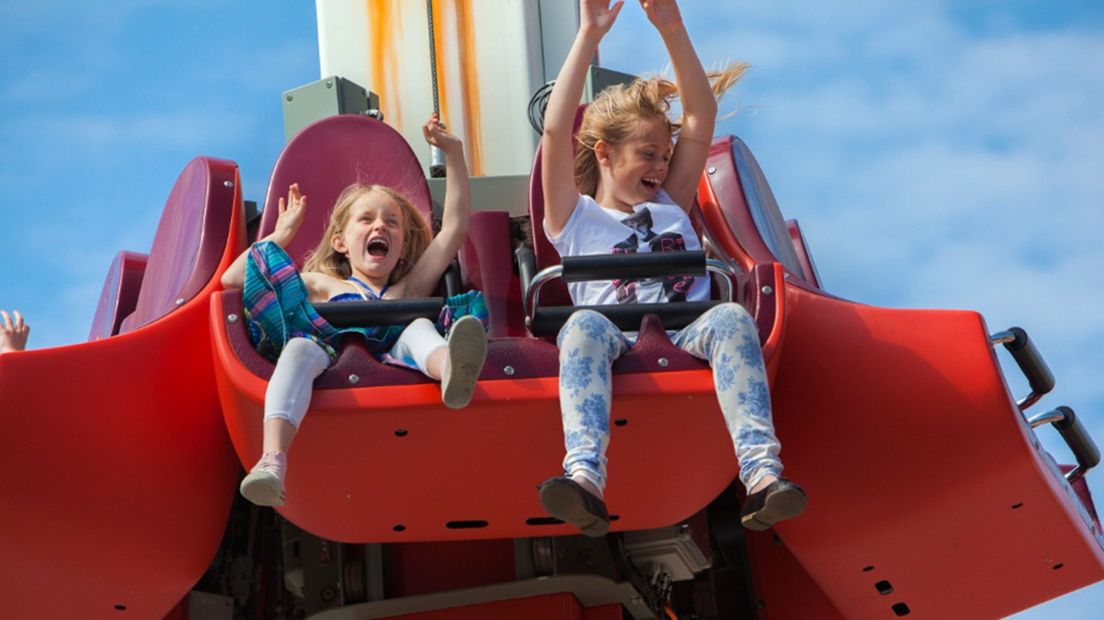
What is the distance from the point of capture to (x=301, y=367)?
16.0 feet

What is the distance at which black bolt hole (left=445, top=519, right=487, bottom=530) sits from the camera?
17.6ft

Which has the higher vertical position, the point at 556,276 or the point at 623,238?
the point at 623,238

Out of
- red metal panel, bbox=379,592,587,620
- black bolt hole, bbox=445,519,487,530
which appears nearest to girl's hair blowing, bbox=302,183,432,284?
black bolt hole, bbox=445,519,487,530

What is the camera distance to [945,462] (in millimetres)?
5535

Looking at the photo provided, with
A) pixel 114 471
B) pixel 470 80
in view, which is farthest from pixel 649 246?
pixel 470 80

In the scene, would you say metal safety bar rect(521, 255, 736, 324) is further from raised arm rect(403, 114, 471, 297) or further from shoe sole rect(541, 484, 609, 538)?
shoe sole rect(541, 484, 609, 538)

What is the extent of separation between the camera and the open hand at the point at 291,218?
5.63 metres

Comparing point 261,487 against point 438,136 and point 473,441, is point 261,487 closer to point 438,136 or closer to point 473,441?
point 473,441

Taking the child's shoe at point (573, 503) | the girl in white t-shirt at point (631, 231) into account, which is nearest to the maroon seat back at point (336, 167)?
the girl in white t-shirt at point (631, 231)

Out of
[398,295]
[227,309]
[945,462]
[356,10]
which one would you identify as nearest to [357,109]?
[356,10]

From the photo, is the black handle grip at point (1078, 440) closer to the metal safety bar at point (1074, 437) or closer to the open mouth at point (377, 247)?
the metal safety bar at point (1074, 437)

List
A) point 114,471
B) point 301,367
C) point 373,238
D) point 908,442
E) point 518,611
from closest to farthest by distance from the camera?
point 301,367, point 114,471, point 908,442, point 373,238, point 518,611

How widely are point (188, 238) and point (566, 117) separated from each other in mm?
1415

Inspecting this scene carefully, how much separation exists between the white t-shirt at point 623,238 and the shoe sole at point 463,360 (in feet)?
2.73
